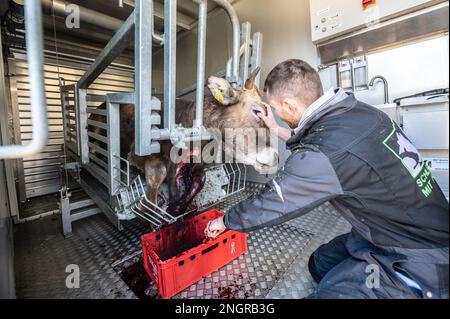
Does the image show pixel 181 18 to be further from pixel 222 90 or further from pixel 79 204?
pixel 79 204

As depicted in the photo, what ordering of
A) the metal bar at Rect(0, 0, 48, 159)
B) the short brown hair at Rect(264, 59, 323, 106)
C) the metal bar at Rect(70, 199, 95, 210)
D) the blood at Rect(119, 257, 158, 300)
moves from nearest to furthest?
1. the metal bar at Rect(0, 0, 48, 159)
2. the short brown hair at Rect(264, 59, 323, 106)
3. the blood at Rect(119, 257, 158, 300)
4. the metal bar at Rect(70, 199, 95, 210)

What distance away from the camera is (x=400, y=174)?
917mm

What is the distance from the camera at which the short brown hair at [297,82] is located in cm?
115

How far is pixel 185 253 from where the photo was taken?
4.15ft

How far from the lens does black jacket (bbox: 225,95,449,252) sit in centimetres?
88

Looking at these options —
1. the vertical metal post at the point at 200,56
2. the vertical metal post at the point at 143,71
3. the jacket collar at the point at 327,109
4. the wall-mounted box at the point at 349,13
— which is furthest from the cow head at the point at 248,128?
the wall-mounted box at the point at 349,13

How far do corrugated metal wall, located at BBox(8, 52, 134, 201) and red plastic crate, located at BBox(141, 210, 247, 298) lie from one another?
209cm

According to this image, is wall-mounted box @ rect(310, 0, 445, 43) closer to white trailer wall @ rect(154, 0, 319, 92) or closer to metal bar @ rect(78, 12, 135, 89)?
white trailer wall @ rect(154, 0, 319, 92)

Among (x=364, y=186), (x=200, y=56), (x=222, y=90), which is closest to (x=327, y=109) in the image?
(x=364, y=186)

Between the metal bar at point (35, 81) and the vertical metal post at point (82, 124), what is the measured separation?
1.70 meters

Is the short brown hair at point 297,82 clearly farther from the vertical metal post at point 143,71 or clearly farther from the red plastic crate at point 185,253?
the red plastic crate at point 185,253

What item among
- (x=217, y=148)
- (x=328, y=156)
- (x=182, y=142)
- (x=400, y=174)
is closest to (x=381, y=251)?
(x=400, y=174)

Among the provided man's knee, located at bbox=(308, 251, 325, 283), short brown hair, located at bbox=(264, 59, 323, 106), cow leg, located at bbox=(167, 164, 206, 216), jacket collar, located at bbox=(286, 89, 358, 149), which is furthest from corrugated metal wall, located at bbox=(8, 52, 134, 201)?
man's knee, located at bbox=(308, 251, 325, 283)

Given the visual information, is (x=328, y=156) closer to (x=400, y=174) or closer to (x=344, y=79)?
(x=400, y=174)
